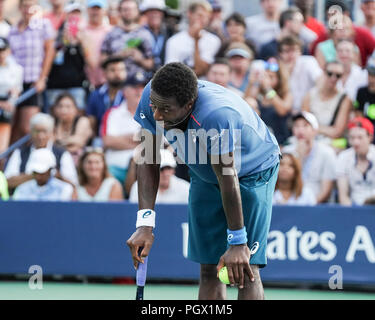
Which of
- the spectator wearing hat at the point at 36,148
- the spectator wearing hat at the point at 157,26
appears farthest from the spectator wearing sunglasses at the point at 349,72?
the spectator wearing hat at the point at 36,148

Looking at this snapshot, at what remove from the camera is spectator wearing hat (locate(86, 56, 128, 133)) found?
32.6ft

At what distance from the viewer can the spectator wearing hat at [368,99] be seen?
933 centimetres

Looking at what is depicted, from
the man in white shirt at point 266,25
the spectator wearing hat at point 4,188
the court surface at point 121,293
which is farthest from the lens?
the man in white shirt at point 266,25

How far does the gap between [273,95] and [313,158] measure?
1.06 metres

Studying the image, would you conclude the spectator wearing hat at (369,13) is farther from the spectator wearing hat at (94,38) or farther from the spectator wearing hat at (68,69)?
the spectator wearing hat at (68,69)

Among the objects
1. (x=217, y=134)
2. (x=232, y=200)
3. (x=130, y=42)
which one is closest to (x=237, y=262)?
(x=232, y=200)

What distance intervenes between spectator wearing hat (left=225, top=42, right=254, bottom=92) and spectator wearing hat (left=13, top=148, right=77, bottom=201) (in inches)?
99.8

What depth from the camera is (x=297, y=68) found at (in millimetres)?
9961

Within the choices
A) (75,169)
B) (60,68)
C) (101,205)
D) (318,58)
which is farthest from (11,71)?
(318,58)

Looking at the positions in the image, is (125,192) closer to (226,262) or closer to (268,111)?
(268,111)

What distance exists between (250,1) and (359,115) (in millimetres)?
5448

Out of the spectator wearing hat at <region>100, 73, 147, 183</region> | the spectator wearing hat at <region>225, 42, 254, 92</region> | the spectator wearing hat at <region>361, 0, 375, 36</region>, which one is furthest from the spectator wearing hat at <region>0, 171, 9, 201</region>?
the spectator wearing hat at <region>361, 0, 375, 36</region>

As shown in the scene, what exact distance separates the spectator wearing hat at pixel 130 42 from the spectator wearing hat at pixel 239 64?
1.07m
